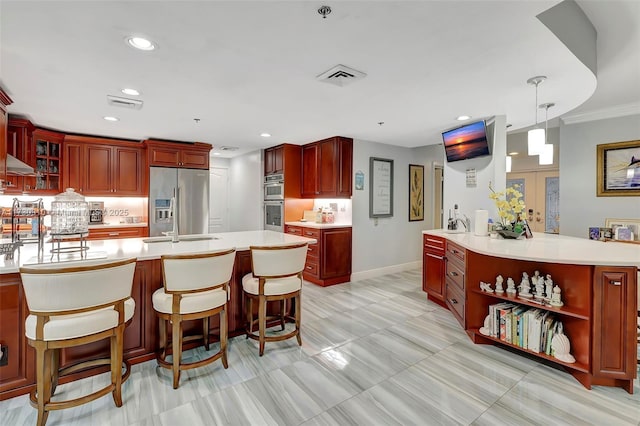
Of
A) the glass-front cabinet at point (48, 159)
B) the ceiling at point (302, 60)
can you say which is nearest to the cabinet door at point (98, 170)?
the glass-front cabinet at point (48, 159)

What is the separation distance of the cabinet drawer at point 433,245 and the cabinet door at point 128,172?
478 cm

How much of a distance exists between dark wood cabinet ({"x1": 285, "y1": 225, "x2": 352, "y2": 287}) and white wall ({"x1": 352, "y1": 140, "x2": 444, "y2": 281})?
18 cm

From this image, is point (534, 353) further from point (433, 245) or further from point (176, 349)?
point (176, 349)

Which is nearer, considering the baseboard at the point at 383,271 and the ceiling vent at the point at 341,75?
the ceiling vent at the point at 341,75

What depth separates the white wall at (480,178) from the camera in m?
3.70

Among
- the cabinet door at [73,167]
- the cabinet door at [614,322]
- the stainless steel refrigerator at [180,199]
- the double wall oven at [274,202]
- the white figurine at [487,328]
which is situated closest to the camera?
the cabinet door at [614,322]

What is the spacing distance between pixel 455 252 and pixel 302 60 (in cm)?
256

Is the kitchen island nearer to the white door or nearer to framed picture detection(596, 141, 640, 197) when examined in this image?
the white door

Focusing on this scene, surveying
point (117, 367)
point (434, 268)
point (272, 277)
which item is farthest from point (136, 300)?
point (434, 268)

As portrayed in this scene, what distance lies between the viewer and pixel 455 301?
334 cm

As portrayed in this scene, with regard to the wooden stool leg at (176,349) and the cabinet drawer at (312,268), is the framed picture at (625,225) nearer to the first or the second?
the cabinet drawer at (312,268)

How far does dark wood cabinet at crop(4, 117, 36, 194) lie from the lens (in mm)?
3826

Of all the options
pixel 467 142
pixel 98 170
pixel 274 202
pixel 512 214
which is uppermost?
pixel 467 142

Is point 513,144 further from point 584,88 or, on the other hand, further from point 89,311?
point 89,311
